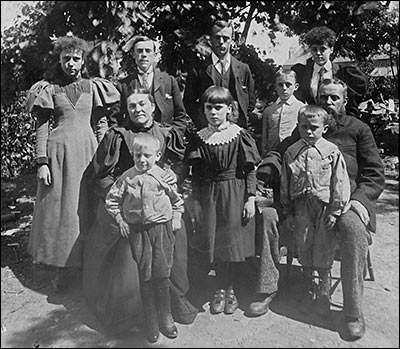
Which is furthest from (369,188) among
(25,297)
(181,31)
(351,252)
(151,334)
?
(25,297)

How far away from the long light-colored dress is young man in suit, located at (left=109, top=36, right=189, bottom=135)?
0.10m

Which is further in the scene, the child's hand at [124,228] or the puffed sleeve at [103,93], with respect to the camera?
the puffed sleeve at [103,93]

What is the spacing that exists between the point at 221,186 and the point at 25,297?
170 centimetres

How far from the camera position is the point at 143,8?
10.6 feet

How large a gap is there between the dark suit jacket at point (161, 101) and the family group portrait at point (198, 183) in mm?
11

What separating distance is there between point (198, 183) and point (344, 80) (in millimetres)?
1486

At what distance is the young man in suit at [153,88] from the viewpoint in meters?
3.01

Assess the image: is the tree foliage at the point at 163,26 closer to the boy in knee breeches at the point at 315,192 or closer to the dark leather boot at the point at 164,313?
the boy in knee breeches at the point at 315,192

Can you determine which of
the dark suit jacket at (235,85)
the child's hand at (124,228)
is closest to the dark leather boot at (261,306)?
the child's hand at (124,228)

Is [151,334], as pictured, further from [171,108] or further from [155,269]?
[171,108]

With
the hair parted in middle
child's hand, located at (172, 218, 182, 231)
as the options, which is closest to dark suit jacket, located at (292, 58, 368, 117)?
the hair parted in middle

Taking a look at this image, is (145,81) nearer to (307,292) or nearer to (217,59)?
(217,59)

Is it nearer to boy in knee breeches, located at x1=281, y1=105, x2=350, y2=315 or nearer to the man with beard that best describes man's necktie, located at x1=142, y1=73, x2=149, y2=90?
the man with beard

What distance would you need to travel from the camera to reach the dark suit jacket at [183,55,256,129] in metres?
3.45
